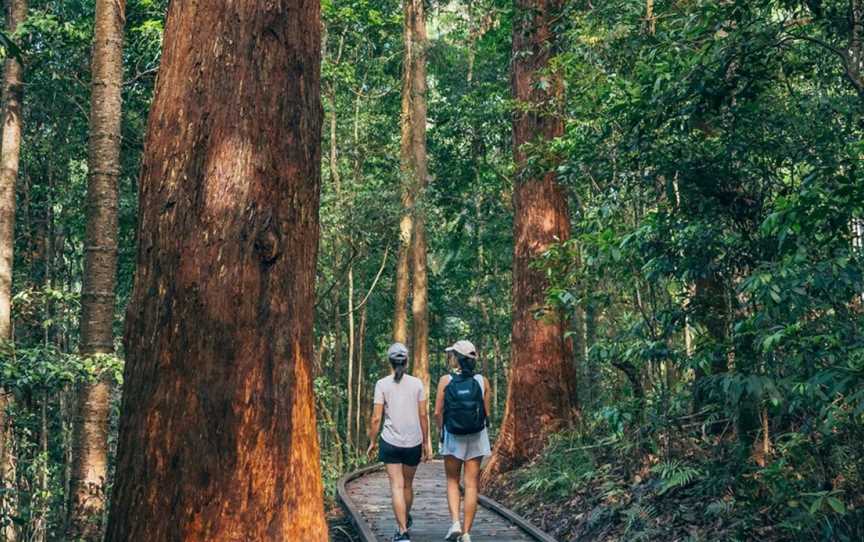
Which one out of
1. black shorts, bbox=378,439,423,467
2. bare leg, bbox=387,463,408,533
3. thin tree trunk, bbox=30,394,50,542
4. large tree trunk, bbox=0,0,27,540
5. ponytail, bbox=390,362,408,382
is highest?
large tree trunk, bbox=0,0,27,540

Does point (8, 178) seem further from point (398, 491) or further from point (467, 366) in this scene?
point (467, 366)

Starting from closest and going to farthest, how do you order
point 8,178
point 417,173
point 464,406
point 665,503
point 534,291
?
point 464,406, point 665,503, point 8,178, point 534,291, point 417,173

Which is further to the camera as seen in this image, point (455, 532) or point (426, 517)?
point (426, 517)

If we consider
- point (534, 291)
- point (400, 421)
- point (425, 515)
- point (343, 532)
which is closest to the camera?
point (400, 421)

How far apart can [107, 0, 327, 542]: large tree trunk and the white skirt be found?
331 centimetres

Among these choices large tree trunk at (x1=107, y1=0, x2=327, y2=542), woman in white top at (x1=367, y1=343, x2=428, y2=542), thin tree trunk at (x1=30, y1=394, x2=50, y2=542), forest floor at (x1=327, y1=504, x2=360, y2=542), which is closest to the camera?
large tree trunk at (x1=107, y1=0, x2=327, y2=542)

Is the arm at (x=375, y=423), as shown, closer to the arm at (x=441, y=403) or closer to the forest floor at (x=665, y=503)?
the arm at (x=441, y=403)

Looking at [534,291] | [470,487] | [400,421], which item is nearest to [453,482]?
[470,487]

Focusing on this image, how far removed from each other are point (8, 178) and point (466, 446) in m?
8.35

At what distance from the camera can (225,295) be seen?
505cm

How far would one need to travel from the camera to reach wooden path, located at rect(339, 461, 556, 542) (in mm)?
9649

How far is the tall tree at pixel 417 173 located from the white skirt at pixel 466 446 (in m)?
15.4

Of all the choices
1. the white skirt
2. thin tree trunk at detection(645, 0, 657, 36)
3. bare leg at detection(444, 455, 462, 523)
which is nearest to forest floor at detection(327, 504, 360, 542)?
bare leg at detection(444, 455, 462, 523)

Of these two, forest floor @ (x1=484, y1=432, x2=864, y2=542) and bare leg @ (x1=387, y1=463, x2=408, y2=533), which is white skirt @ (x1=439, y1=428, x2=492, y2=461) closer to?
Answer: bare leg @ (x1=387, y1=463, x2=408, y2=533)
